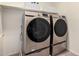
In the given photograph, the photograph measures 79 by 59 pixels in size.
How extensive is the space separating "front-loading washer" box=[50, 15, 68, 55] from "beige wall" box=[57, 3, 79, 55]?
178 mm

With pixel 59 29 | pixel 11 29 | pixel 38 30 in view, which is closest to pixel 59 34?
pixel 59 29

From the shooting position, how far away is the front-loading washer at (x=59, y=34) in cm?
190

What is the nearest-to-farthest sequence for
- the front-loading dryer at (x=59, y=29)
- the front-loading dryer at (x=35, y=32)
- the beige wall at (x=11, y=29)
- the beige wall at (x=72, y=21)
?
the front-loading dryer at (x=35, y=32)
the beige wall at (x=11, y=29)
the front-loading dryer at (x=59, y=29)
the beige wall at (x=72, y=21)

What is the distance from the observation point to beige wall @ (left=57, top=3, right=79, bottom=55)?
7.06 ft

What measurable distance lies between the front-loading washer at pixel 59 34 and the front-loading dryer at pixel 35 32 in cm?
15

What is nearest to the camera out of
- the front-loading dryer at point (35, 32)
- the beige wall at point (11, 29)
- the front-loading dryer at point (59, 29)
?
the front-loading dryer at point (35, 32)

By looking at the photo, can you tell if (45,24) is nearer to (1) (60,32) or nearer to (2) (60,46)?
(1) (60,32)

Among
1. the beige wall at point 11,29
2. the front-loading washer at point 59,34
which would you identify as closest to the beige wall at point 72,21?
the front-loading washer at point 59,34

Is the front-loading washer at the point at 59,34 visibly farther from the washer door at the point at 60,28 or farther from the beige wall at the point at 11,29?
the beige wall at the point at 11,29

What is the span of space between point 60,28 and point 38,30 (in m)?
0.50

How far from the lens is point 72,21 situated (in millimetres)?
2250

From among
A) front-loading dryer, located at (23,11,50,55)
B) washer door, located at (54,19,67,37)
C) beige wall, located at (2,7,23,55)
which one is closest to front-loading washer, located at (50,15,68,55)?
washer door, located at (54,19,67,37)

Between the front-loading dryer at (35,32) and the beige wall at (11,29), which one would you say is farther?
the beige wall at (11,29)

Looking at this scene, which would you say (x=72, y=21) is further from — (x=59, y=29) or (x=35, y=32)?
(x=35, y=32)
